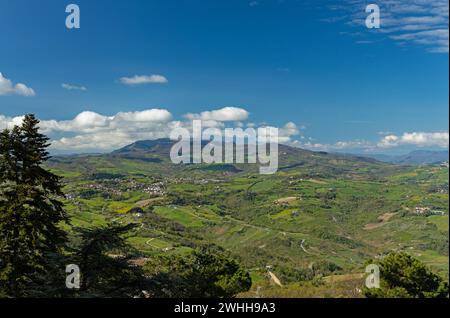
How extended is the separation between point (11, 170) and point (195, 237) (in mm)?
126522

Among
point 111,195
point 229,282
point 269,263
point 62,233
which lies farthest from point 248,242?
point 62,233

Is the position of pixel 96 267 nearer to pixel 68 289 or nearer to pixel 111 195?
pixel 68 289

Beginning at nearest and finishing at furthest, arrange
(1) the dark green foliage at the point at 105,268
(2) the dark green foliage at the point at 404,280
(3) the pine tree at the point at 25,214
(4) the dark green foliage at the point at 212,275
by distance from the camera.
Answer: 1. (1) the dark green foliage at the point at 105,268
2. (3) the pine tree at the point at 25,214
3. (4) the dark green foliage at the point at 212,275
4. (2) the dark green foliage at the point at 404,280

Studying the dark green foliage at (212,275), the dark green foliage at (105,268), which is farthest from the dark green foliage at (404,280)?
the dark green foliage at (105,268)

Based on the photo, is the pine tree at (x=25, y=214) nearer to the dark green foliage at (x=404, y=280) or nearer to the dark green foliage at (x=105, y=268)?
the dark green foliage at (x=105, y=268)

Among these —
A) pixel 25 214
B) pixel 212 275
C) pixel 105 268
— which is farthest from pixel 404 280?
pixel 25 214

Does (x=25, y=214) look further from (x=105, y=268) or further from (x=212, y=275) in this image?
(x=212, y=275)

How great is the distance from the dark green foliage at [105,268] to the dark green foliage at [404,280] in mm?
24942

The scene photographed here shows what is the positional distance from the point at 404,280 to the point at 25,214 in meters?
30.5

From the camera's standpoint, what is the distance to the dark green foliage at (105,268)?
14.5 m

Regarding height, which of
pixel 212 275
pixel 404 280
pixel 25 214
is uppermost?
pixel 25 214

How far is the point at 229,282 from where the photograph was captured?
33.3m

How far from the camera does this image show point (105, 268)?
14.6 m

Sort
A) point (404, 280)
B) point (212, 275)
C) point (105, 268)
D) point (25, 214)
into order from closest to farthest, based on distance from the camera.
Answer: point (105, 268), point (25, 214), point (212, 275), point (404, 280)
